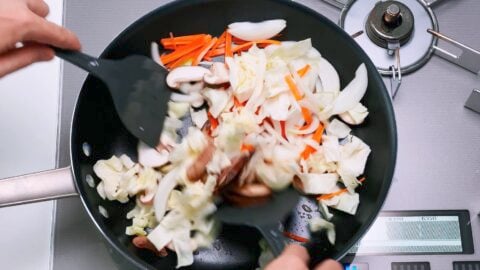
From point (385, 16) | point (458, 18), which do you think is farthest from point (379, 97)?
point (458, 18)

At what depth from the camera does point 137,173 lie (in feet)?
3.51

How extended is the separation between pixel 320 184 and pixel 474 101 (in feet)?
1.26

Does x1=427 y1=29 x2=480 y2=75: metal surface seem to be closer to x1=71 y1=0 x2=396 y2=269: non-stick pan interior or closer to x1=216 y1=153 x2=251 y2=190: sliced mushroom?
x1=71 y1=0 x2=396 y2=269: non-stick pan interior

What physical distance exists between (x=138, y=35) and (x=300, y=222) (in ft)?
1.58

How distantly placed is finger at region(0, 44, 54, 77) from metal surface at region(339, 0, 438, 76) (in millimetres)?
618

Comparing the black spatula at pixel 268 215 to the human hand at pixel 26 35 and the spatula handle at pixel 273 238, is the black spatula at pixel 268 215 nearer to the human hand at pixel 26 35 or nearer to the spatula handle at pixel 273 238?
the spatula handle at pixel 273 238

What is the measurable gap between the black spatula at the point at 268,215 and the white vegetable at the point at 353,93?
21 centimetres

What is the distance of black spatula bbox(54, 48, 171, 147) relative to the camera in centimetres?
97

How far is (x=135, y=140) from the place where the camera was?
3.73ft

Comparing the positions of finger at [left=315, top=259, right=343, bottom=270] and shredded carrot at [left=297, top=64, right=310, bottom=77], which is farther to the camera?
shredded carrot at [left=297, top=64, right=310, bottom=77]

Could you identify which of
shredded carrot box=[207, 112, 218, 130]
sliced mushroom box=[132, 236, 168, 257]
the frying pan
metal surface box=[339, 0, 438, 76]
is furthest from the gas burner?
sliced mushroom box=[132, 236, 168, 257]

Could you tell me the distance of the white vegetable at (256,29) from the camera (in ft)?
3.72

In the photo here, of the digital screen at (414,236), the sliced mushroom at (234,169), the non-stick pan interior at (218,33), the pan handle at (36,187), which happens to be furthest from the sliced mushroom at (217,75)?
the digital screen at (414,236)

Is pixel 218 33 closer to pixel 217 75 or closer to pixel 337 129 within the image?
pixel 217 75
